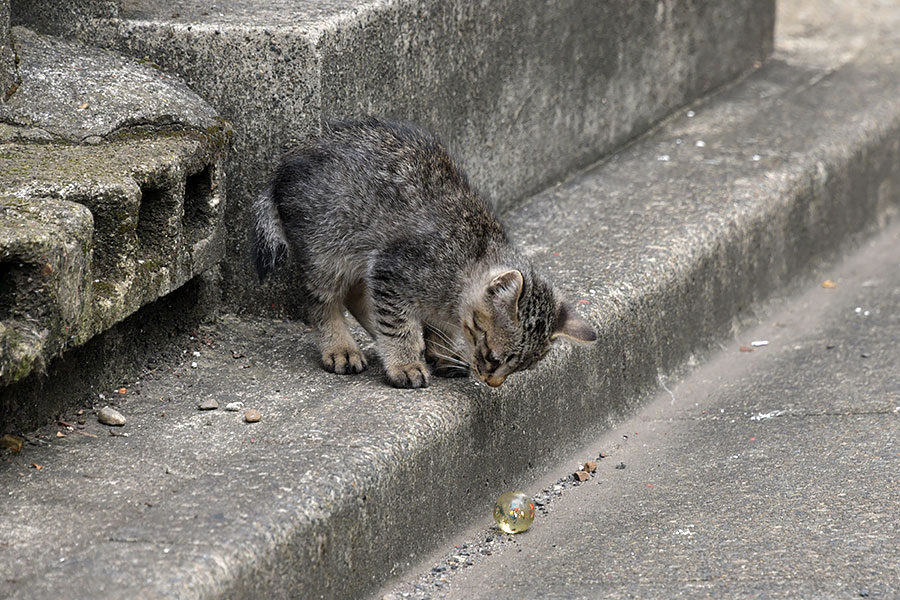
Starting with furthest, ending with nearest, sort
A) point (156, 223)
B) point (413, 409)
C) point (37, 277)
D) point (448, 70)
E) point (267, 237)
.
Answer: point (448, 70), point (267, 237), point (156, 223), point (413, 409), point (37, 277)

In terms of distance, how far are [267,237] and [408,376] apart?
646 mm

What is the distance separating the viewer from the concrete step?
2.72 meters

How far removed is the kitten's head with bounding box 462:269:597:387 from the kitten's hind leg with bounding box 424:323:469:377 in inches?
3.9

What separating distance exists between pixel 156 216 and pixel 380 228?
0.69m

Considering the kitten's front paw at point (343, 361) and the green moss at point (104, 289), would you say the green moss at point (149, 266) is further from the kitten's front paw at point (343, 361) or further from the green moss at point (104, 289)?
the kitten's front paw at point (343, 361)

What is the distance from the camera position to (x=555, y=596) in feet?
10.3

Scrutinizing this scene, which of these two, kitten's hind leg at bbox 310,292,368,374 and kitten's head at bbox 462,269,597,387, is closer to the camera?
kitten's head at bbox 462,269,597,387

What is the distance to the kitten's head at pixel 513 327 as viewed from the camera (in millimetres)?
3596

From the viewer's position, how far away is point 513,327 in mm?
3604

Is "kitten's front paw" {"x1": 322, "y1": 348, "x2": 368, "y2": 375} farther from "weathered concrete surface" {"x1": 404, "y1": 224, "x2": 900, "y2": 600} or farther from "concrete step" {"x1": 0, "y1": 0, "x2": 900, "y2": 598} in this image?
"weathered concrete surface" {"x1": 404, "y1": 224, "x2": 900, "y2": 600}

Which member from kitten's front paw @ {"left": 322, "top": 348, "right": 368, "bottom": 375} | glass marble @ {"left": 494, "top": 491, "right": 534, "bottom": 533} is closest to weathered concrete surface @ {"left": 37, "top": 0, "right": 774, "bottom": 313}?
kitten's front paw @ {"left": 322, "top": 348, "right": 368, "bottom": 375}

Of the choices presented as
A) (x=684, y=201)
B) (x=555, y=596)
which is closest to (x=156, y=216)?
(x=555, y=596)

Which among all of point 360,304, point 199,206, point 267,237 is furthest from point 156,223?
point 360,304

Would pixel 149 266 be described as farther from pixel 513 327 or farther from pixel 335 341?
pixel 513 327
